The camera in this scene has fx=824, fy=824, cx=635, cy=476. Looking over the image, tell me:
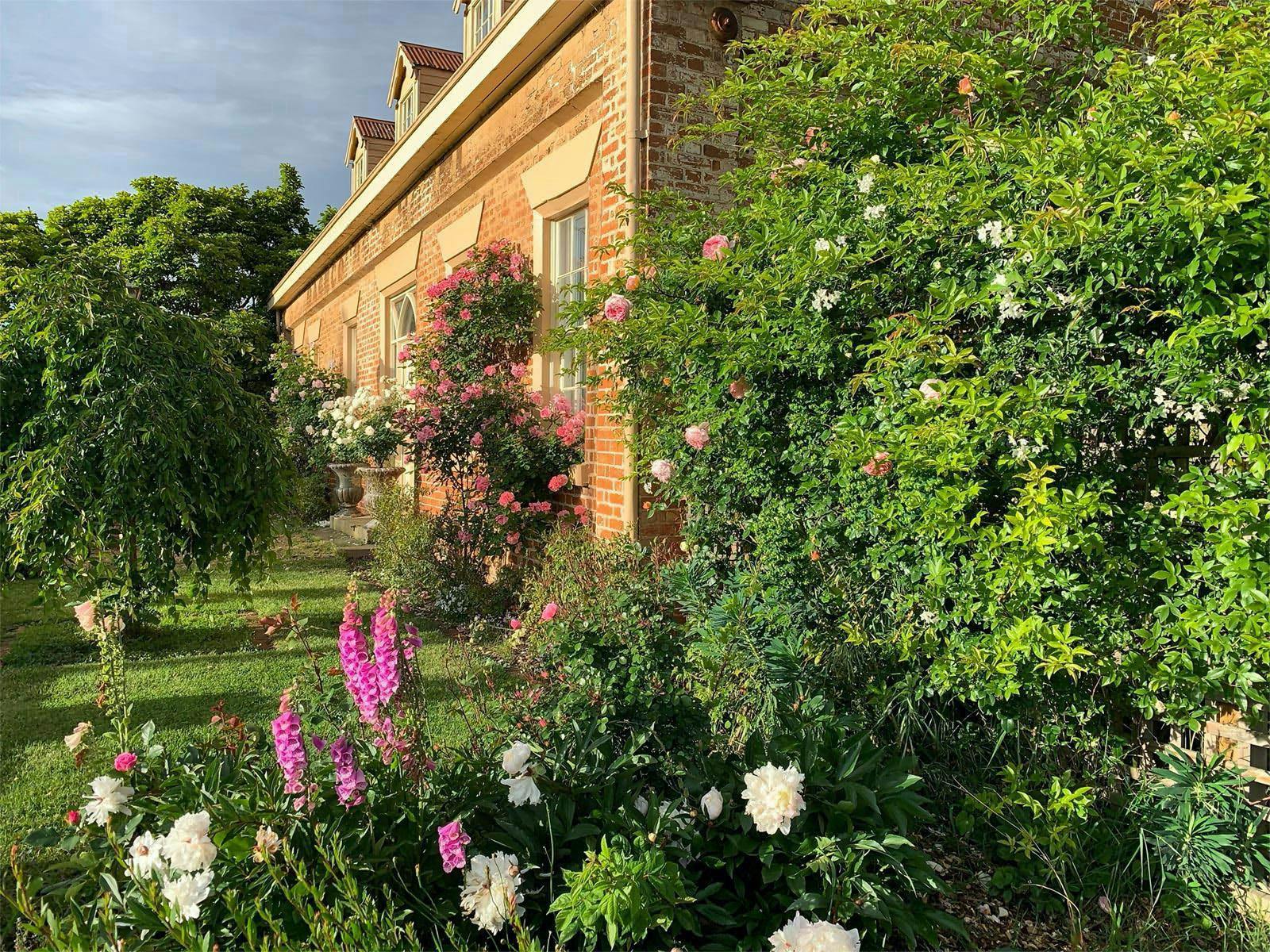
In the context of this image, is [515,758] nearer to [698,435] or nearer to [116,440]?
[698,435]

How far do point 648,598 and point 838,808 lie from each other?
4.56ft

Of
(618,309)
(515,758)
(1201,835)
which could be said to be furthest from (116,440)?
(1201,835)

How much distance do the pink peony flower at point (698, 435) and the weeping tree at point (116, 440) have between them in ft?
8.08

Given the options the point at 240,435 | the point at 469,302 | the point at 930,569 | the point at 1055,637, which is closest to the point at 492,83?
the point at 469,302

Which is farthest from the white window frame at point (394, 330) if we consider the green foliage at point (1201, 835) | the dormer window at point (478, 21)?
the green foliage at point (1201, 835)

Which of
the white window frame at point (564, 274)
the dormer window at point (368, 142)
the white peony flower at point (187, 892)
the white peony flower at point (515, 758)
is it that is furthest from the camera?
the dormer window at point (368, 142)

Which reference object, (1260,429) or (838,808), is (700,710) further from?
(1260,429)

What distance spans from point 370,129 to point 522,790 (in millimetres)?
16368

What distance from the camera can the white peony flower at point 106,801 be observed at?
7.00 ft

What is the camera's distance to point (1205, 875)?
2.65 metres

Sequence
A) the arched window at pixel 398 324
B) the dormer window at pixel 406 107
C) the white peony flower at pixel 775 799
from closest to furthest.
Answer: the white peony flower at pixel 775 799 < the arched window at pixel 398 324 < the dormer window at pixel 406 107

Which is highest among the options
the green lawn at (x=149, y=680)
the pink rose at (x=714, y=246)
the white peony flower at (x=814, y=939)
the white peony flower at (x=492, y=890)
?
the pink rose at (x=714, y=246)

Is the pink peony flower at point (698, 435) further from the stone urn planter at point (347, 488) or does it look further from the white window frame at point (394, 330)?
the stone urn planter at point (347, 488)

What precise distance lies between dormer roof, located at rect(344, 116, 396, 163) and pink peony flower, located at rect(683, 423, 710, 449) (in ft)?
46.0
